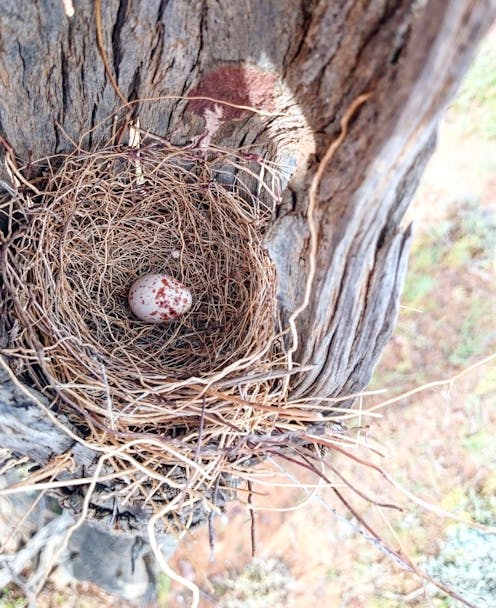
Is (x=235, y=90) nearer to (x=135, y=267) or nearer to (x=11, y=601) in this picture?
(x=135, y=267)

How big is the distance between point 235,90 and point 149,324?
52 centimetres

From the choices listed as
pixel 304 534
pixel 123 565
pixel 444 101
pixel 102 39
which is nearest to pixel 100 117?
pixel 102 39

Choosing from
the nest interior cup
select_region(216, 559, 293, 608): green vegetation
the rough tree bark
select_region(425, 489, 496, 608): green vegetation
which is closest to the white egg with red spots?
the nest interior cup

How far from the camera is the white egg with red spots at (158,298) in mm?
1044

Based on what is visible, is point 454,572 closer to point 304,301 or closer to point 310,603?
point 310,603

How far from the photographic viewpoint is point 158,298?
1041mm

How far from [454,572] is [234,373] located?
1113 millimetres

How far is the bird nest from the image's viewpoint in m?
0.81

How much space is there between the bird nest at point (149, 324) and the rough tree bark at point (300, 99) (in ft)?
0.19

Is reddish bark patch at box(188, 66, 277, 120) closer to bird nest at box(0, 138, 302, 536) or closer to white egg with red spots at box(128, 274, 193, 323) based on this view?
bird nest at box(0, 138, 302, 536)

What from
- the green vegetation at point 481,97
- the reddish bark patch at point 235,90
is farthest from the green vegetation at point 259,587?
the green vegetation at point 481,97

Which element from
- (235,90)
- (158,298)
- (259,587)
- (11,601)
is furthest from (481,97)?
(11,601)

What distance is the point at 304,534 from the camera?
1.62 meters

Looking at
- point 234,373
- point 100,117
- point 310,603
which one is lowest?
point 310,603
